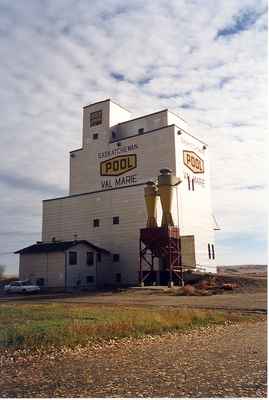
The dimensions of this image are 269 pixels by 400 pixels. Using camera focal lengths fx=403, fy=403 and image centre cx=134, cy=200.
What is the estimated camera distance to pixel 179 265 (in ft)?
154

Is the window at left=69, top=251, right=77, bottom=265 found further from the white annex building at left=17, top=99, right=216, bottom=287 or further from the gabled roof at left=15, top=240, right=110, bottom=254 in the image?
the gabled roof at left=15, top=240, right=110, bottom=254

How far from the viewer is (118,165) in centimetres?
5722

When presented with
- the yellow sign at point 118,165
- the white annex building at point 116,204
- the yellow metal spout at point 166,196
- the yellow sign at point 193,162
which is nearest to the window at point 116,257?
the white annex building at point 116,204

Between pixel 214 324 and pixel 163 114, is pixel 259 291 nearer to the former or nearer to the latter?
pixel 214 324

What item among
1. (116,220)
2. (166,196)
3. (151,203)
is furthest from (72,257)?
(166,196)

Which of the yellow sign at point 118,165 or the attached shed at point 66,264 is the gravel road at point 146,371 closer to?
the attached shed at point 66,264

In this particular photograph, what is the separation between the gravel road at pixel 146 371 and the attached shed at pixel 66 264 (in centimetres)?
3320

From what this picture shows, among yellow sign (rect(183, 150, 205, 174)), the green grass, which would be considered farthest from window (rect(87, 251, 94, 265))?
the green grass

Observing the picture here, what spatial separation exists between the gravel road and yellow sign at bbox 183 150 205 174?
4247cm

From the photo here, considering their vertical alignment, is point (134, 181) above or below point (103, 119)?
below

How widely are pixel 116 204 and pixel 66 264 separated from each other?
10396 mm

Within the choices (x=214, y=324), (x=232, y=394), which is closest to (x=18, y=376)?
(x=232, y=394)

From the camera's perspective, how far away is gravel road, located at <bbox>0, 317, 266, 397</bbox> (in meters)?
8.10

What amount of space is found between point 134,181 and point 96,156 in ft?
26.5
